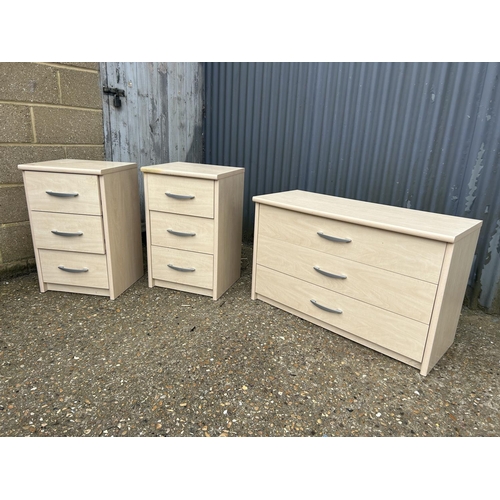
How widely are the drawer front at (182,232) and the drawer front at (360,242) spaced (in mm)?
305

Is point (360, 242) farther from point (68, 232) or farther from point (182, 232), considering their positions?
point (68, 232)

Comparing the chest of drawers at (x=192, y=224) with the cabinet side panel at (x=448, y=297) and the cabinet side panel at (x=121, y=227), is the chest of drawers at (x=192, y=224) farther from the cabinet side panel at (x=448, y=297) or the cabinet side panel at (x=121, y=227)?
the cabinet side panel at (x=448, y=297)

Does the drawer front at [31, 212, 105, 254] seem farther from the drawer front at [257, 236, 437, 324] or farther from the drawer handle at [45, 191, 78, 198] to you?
the drawer front at [257, 236, 437, 324]

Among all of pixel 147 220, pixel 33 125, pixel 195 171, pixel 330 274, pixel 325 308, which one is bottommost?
pixel 325 308

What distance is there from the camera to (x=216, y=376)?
1.47 meters

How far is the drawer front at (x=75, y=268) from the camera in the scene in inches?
79.0

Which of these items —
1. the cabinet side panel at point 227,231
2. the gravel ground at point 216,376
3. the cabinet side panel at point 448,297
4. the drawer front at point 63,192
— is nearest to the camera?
the gravel ground at point 216,376

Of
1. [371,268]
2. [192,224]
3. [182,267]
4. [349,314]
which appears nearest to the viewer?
[371,268]

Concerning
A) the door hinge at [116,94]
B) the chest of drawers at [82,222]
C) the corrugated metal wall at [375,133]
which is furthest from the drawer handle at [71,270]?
the corrugated metal wall at [375,133]

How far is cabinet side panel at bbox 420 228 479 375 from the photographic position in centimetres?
139

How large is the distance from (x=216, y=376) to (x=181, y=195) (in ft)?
3.19

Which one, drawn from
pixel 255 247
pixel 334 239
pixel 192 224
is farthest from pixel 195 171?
pixel 334 239

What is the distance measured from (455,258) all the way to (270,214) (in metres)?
0.86
